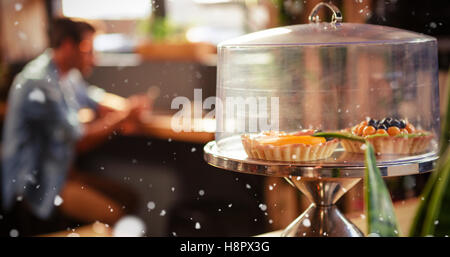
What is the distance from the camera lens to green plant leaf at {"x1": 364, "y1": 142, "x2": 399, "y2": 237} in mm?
607

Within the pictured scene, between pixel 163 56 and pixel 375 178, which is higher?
pixel 375 178

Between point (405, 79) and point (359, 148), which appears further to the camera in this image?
point (405, 79)

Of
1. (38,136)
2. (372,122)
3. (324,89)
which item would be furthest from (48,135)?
(372,122)

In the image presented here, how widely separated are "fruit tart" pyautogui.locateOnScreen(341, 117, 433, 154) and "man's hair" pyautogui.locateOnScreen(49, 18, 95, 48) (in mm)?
1818

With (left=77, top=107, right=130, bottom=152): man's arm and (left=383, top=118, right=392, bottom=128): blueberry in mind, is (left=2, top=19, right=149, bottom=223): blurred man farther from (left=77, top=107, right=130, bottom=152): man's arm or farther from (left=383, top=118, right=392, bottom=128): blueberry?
(left=383, top=118, right=392, bottom=128): blueberry

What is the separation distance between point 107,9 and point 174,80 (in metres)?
1.07

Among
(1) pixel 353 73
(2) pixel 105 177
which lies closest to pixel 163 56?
(2) pixel 105 177

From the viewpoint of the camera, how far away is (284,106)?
51.8 inches

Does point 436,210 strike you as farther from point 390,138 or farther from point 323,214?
point 390,138

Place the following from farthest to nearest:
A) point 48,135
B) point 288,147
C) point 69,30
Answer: point 69,30 < point 48,135 < point 288,147

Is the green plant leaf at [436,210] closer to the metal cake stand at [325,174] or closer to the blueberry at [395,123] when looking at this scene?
the metal cake stand at [325,174]

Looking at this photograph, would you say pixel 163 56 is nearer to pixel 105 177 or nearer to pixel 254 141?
pixel 105 177

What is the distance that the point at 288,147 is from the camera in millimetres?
1077

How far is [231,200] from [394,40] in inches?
85.8
